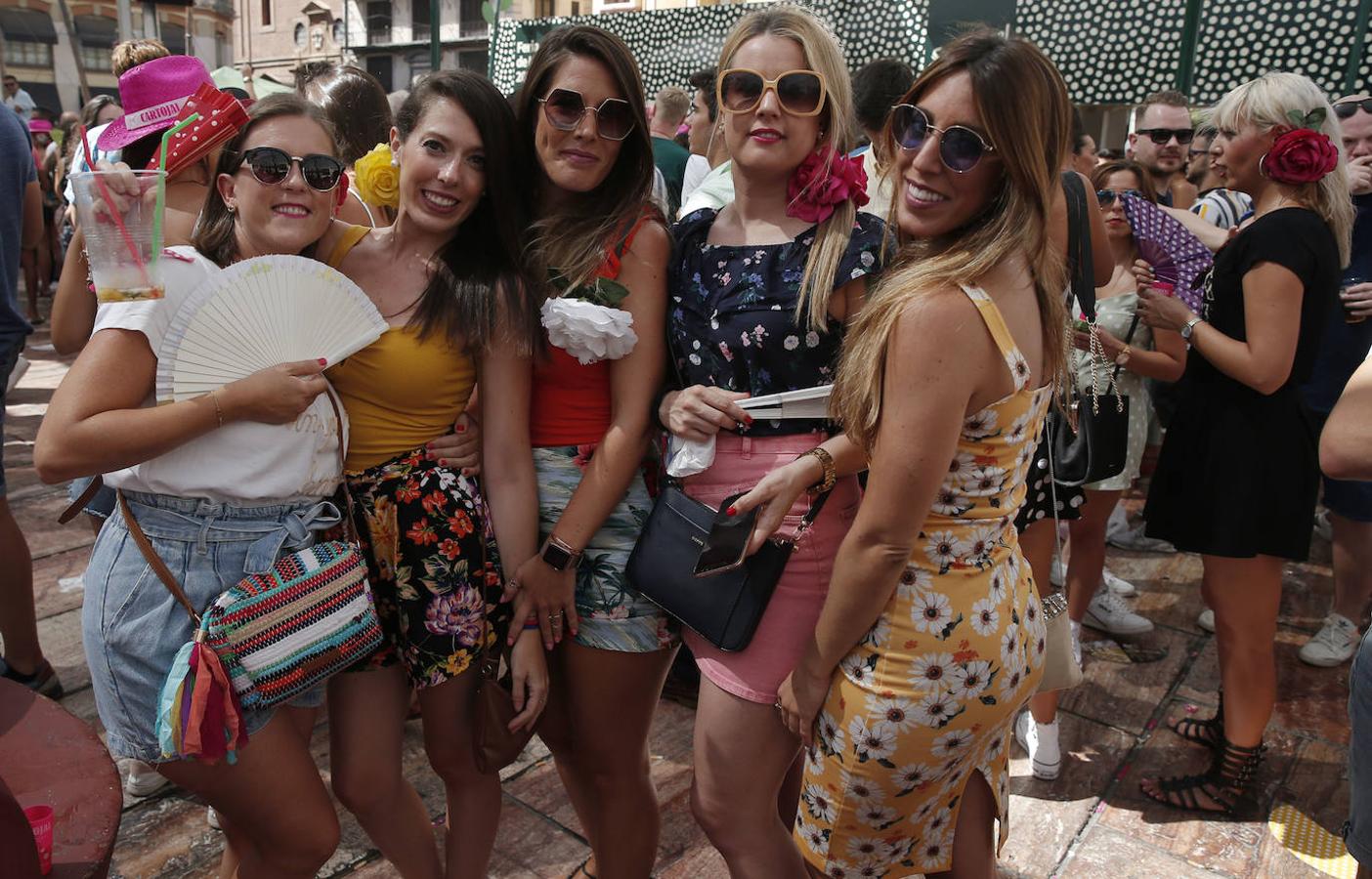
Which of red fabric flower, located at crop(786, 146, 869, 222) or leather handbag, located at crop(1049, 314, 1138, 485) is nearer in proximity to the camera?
red fabric flower, located at crop(786, 146, 869, 222)

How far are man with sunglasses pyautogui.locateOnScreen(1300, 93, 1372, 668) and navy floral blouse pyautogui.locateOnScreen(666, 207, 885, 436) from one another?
3196 millimetres

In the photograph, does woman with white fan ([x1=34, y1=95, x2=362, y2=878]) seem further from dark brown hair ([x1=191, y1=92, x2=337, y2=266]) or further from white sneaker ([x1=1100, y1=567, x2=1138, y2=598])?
white sneaker ([x1=1100, y1=567, x2=1138, y2=598])

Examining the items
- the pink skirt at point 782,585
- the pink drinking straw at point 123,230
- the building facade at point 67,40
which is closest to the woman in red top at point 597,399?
the pink skirt at point 782,585

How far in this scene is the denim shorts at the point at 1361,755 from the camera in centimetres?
170

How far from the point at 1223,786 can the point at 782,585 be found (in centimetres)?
206

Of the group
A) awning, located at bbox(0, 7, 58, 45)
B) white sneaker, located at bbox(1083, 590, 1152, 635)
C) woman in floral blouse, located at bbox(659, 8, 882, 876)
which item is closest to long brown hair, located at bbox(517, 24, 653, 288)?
woman in floral blouse, located at bbox(659, 8, 882, 876)

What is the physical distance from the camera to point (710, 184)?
88.3 inches

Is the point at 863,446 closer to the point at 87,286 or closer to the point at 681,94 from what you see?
the point at 87,286

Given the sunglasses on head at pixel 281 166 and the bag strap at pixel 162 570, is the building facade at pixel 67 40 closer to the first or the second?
the sunglasses on head at pixel 281 166

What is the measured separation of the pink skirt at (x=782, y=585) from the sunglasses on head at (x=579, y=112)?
2.48 feet

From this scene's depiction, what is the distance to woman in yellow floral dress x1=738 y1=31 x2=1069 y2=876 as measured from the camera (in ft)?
4.90

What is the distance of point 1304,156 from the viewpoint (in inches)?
103

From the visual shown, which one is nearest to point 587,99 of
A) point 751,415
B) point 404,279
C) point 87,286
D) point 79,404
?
point 404,279

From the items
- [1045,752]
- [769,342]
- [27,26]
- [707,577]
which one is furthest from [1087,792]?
[27,26]
